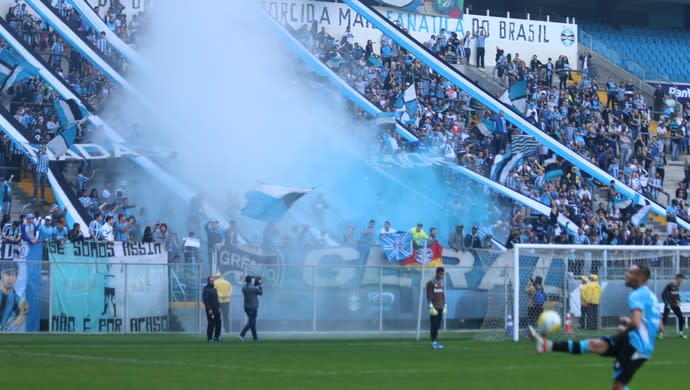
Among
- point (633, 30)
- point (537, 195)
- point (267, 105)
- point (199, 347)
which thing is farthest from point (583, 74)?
point (199, 347)

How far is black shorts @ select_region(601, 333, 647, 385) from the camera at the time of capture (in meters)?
12.5

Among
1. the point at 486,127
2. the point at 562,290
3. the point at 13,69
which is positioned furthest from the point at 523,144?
the point at 13,69

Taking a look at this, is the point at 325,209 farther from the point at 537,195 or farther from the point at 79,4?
the point at 79,4

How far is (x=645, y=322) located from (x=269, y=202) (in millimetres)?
20198

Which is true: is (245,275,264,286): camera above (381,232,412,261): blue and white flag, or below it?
below

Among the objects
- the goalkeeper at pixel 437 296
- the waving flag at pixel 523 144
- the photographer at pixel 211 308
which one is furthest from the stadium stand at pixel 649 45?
the photographer at pixel 211 308

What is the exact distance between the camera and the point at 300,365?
19516 mm

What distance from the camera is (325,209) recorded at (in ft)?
113

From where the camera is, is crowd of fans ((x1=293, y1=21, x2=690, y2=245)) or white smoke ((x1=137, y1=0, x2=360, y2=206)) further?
crowd of fans ((x1=293, y1=21, x2=690, y2=245))

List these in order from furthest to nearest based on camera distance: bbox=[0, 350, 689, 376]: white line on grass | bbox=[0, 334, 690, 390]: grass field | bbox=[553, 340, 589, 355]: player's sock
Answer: bbox=[0, 350, 689, 376]: white line on grass < bbox=[0, 334, 690, 390]: grass field < bbox=[553, 340, 589, 355]: player's sock

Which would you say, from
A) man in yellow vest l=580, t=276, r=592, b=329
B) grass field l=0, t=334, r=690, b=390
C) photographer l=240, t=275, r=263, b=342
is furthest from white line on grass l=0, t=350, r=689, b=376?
man in yellow vest l=580, t=276, r=592, b=329

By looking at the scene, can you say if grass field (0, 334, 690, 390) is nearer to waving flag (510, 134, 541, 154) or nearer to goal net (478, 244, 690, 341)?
goal net (478, 244, 690, 341)

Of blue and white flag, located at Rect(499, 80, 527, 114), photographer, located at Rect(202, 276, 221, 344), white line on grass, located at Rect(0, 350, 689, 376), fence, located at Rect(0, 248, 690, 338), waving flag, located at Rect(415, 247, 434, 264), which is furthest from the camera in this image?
blue and white flag, located at Rect(499, 80, 527, 114)

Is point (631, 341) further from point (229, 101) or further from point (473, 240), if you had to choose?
point (229, 101)
